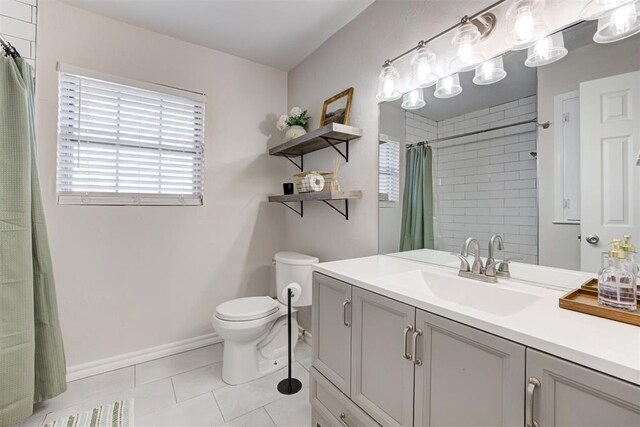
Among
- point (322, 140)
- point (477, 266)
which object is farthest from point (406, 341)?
point (322, 140)

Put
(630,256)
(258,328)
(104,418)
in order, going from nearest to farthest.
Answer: (630,256)
(104,418)
(258,328)

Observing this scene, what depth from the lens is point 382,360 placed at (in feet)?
3.71

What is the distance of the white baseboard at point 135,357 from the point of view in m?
1.96

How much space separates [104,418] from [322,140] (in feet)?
6.96

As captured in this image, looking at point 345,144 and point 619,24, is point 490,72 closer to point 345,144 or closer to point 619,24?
point 619,24

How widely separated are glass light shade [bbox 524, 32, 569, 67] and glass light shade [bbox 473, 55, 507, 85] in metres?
0.10

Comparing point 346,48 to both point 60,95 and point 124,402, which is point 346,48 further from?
point 124,402

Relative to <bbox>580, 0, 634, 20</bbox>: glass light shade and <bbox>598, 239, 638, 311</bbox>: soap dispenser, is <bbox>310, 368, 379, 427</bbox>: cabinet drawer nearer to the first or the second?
<bbox>598, 239, 638, 311</bbox>: soap dispenser

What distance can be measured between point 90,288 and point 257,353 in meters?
1.25

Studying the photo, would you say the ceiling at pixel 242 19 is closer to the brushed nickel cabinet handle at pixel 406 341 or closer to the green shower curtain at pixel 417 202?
the green shower curtain at pixel 417 202

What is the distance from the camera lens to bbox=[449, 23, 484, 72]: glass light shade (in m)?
1.28

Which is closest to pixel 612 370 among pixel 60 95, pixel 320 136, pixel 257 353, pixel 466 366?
pixel 466 366

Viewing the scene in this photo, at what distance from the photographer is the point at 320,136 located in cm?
197

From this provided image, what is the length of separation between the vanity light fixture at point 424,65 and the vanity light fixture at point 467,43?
138 millimetres
